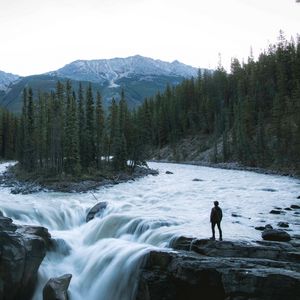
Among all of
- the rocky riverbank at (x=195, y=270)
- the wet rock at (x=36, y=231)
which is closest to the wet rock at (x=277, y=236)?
the rocky riverbank at (x=195, y=270)

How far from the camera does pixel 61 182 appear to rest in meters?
51.8

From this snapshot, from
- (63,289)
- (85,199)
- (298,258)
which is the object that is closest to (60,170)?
(85,199)

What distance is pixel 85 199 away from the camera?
41.3m

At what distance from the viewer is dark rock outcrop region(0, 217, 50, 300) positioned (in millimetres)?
19406

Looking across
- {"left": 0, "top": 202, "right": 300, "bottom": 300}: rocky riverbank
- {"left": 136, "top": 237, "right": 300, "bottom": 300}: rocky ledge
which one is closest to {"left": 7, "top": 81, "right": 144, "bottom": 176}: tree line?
{"left": 0, "top": 202, "right": 300, "bottom": 300}: rocky riverbank

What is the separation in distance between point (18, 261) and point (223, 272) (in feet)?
32.4

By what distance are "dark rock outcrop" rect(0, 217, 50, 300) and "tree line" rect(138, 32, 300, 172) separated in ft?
172

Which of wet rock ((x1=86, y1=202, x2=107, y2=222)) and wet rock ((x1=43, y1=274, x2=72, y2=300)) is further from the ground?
wet rock ((x1=86, y1=202, x2=107, y2=222))

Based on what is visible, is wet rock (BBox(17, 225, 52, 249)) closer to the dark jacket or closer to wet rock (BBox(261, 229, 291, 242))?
the dark jacket

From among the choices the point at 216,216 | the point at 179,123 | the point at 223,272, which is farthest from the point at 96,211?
→ the point at 179,123

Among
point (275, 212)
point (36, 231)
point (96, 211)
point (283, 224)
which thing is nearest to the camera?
point (36, 231)

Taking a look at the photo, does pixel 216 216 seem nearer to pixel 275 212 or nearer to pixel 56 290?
pixel 56 290

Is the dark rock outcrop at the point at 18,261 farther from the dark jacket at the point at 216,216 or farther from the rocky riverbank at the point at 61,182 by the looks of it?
the rocky riverbank at the point at 61,182

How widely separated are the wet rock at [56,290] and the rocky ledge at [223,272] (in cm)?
360
